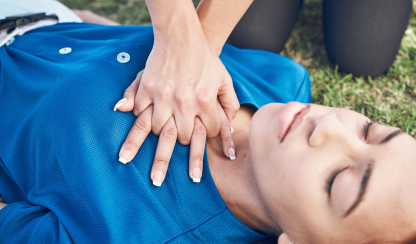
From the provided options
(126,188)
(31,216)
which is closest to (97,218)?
(126,188)

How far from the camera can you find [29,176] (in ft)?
4.27

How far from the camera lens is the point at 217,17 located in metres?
1.46

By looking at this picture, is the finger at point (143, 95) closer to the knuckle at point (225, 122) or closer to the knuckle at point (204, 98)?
the knuckle at point (204, 98)

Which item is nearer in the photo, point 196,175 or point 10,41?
point 196,175

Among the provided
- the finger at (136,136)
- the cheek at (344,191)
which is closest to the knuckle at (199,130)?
the finger at (136,136)

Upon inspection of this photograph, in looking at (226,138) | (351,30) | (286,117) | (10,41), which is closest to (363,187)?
(286,117)

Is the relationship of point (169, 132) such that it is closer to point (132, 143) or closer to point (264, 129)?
point (132, 143)

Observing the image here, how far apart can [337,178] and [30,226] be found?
1.18 meters

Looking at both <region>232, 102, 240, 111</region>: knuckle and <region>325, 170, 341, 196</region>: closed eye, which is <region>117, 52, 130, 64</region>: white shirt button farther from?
<region>325, 170, 341, 196</region>: closed eye

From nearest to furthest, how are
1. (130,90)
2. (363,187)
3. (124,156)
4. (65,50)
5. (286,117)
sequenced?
(363,187) < (286,117) < (124,156) < (130,90) < (65,50)

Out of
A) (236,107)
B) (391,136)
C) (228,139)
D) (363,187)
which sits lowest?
(228,139)

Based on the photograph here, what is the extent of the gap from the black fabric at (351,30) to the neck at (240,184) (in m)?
1.12

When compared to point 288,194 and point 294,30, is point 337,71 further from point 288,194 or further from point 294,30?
point 288,194

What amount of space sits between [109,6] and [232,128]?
245cm
